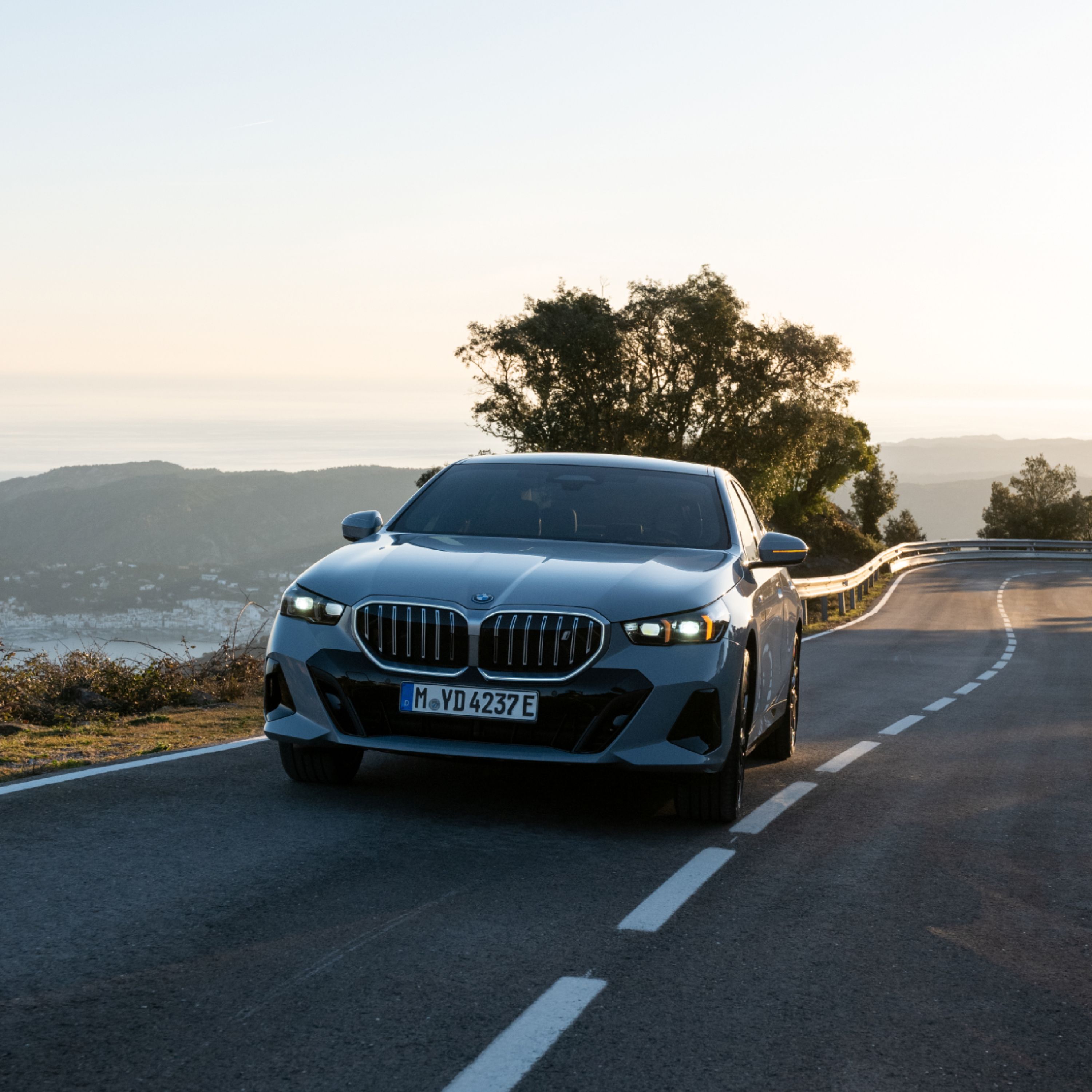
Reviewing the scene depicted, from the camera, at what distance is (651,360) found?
49531 mm

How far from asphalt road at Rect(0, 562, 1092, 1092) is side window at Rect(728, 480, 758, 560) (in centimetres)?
131

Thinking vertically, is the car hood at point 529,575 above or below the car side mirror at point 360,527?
below

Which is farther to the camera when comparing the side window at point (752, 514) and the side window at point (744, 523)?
the side window at point (752, 514)

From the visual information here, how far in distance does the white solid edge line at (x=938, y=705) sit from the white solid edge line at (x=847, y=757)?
9.13 feet

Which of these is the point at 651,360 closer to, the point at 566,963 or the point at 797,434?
the point at 797,434

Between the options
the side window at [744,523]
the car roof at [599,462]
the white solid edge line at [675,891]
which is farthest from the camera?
the car roof at [599,462]

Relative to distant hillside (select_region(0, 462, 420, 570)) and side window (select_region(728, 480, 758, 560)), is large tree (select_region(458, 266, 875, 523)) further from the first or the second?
distant hillside (select_region(0, 462, 420, 570))

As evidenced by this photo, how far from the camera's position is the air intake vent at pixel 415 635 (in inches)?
224

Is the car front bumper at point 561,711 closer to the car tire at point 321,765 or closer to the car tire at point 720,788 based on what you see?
the car tire at point 720,788

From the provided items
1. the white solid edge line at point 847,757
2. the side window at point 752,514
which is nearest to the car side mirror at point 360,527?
the side window at point 752,514

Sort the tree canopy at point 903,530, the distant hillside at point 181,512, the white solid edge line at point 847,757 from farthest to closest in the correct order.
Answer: the distant hillside at point 181,512, the tree canopy at point 903,530, the white solid edge line at point 847,757

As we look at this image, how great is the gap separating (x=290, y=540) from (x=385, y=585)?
150383mm

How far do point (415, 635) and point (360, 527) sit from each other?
150cm

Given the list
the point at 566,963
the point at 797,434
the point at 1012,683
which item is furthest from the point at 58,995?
the point at 797,434
